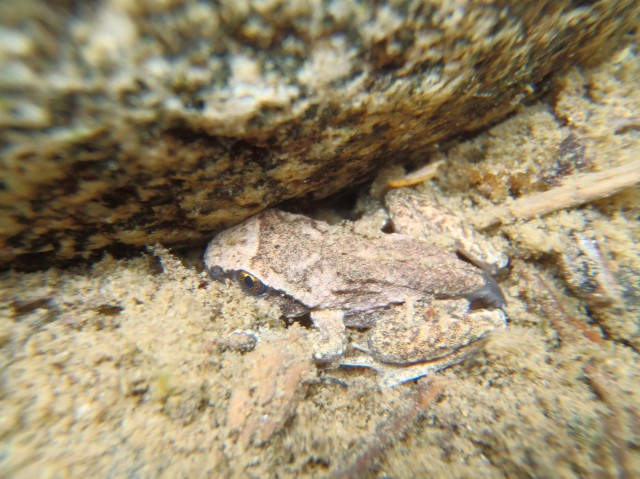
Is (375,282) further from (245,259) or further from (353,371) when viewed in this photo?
(245,259)

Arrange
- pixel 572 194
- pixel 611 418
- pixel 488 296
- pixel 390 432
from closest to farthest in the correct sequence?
pixel 611 418 < pixel 390 432 < pixel 572 194 < pixel 488 296

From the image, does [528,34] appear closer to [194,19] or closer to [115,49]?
[194,19]

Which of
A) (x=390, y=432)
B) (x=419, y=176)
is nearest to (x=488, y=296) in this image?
(x=419, y=176)

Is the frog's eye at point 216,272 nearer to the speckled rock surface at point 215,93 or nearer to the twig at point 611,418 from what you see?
the speckled rock surface at point 215,93

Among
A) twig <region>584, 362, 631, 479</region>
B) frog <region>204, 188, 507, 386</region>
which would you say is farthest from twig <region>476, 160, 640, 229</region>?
twig <region>584, 362, 631, 479</region>

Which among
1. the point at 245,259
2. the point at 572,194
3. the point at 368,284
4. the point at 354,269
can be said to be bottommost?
the point at 368,284

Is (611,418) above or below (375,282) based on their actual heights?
below

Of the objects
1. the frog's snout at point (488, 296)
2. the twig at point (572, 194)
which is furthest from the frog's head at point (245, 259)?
the twig at point (572, 194)
